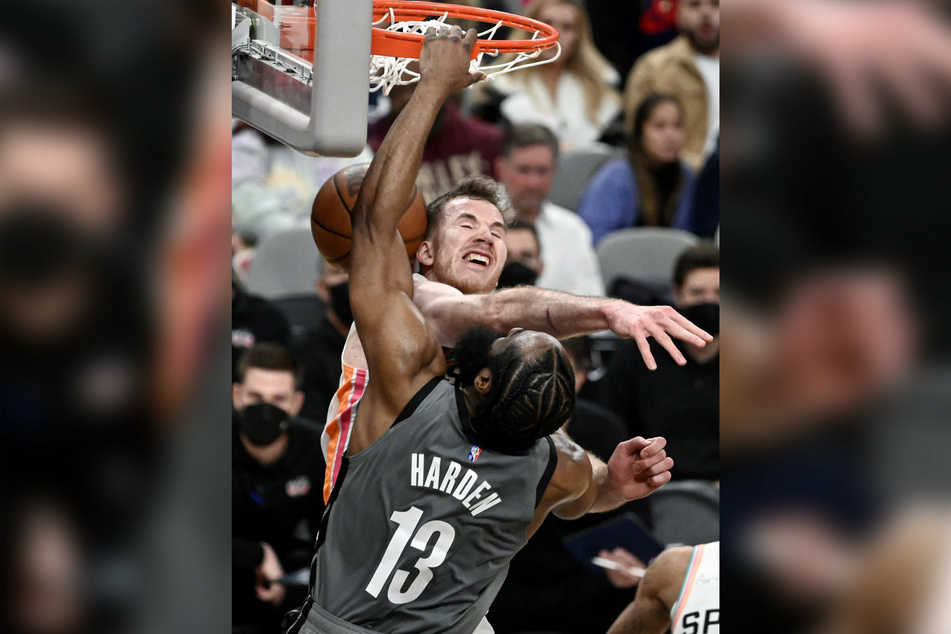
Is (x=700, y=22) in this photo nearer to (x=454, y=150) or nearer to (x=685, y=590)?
(x=454, y=150)

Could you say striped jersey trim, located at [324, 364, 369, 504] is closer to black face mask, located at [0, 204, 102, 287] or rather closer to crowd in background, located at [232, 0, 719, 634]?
crowd in background, located at [232, 0, 719, 634]

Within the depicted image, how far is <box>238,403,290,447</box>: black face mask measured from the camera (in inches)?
154

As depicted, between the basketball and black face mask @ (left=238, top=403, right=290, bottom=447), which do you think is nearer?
the basketball

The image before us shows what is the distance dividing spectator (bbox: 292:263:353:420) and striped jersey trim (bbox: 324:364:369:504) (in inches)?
56.3

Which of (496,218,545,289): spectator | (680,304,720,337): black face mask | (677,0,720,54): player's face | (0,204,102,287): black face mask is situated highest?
(0,204,102,287): black face mask

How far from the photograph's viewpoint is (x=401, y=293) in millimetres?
2076

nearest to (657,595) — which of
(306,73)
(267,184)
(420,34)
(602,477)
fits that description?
(602,477)

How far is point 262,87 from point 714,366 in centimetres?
→ 303

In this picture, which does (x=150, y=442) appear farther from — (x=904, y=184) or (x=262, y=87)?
(x=262, y=87)

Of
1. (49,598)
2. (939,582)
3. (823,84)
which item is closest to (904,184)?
(823,84)

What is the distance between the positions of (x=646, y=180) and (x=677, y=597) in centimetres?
191

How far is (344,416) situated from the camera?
252cm

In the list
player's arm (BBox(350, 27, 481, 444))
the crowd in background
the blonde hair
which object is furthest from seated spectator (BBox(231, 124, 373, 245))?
player's arm (BBox(350, 27, 481, 444))

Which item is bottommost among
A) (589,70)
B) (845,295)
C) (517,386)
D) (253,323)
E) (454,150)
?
(253,323)
